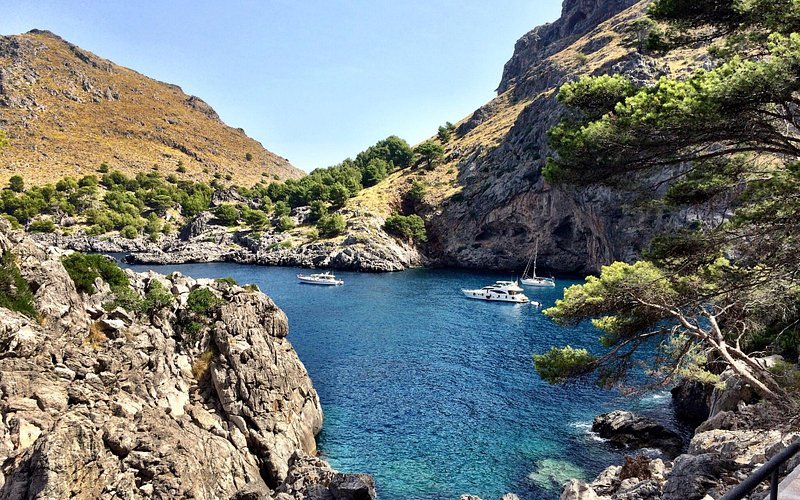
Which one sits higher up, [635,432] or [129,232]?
Result: [129,232]

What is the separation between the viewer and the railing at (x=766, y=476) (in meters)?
3.00

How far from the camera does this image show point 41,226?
114 meters

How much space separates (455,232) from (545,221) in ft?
75.8

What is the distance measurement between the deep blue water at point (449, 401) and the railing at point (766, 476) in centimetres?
2231

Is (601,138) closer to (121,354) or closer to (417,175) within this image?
(121,354)

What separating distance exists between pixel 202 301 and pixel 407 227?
84.6 m

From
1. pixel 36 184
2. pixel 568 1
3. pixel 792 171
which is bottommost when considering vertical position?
pixel 792 171

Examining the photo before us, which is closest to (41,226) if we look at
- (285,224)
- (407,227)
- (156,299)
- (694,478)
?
(285,224)

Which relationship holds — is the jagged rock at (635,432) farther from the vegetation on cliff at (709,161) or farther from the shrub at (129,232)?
the shrub at (129,232)

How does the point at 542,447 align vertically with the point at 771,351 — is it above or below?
below

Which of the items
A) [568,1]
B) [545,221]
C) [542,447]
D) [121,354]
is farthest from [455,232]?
[568,1]

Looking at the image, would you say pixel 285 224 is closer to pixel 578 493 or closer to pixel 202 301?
pixel 202 301

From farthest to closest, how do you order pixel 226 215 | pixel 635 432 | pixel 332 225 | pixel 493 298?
pixel 226 215, pixel 332 225, pixel 493 298, pixel 635 432

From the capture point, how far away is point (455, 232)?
379 feet
